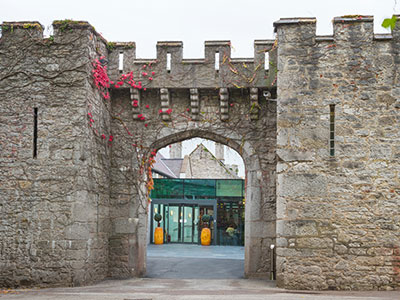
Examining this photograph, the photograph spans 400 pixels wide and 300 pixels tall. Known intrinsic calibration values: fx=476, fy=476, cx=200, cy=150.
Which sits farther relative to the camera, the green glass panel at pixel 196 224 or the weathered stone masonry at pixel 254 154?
the green glass panel at pixel 196 224

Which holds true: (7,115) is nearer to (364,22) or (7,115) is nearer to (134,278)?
(134,278)

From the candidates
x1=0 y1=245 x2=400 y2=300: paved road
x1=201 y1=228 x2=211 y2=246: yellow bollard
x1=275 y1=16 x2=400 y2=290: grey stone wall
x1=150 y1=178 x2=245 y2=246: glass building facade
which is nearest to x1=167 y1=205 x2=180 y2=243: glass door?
x1=150 y1=178 x2=245 y2=246: glass building facade

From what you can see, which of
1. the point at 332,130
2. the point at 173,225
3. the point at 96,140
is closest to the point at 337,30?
the point at 332,130

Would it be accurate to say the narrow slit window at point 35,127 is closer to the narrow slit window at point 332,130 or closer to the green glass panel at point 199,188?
the narrow slit window at point 332,130

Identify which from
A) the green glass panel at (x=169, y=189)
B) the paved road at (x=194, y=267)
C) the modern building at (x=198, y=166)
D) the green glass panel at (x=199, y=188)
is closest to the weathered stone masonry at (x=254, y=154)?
the paved road at (x=194, y=267)

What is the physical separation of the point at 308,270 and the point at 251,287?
118 centimetres

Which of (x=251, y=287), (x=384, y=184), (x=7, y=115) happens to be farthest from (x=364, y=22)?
(x=7, y=115)

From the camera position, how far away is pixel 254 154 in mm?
10070

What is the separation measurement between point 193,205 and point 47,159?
573 inches

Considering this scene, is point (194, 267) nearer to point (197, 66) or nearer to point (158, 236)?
point (197, 66)

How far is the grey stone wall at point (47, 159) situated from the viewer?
27.5 ft

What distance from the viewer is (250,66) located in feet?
32.3

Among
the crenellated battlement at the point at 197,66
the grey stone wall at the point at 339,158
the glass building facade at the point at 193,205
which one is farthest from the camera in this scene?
the glass building facade at the point at 193,205

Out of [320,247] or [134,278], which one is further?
[134,278]
